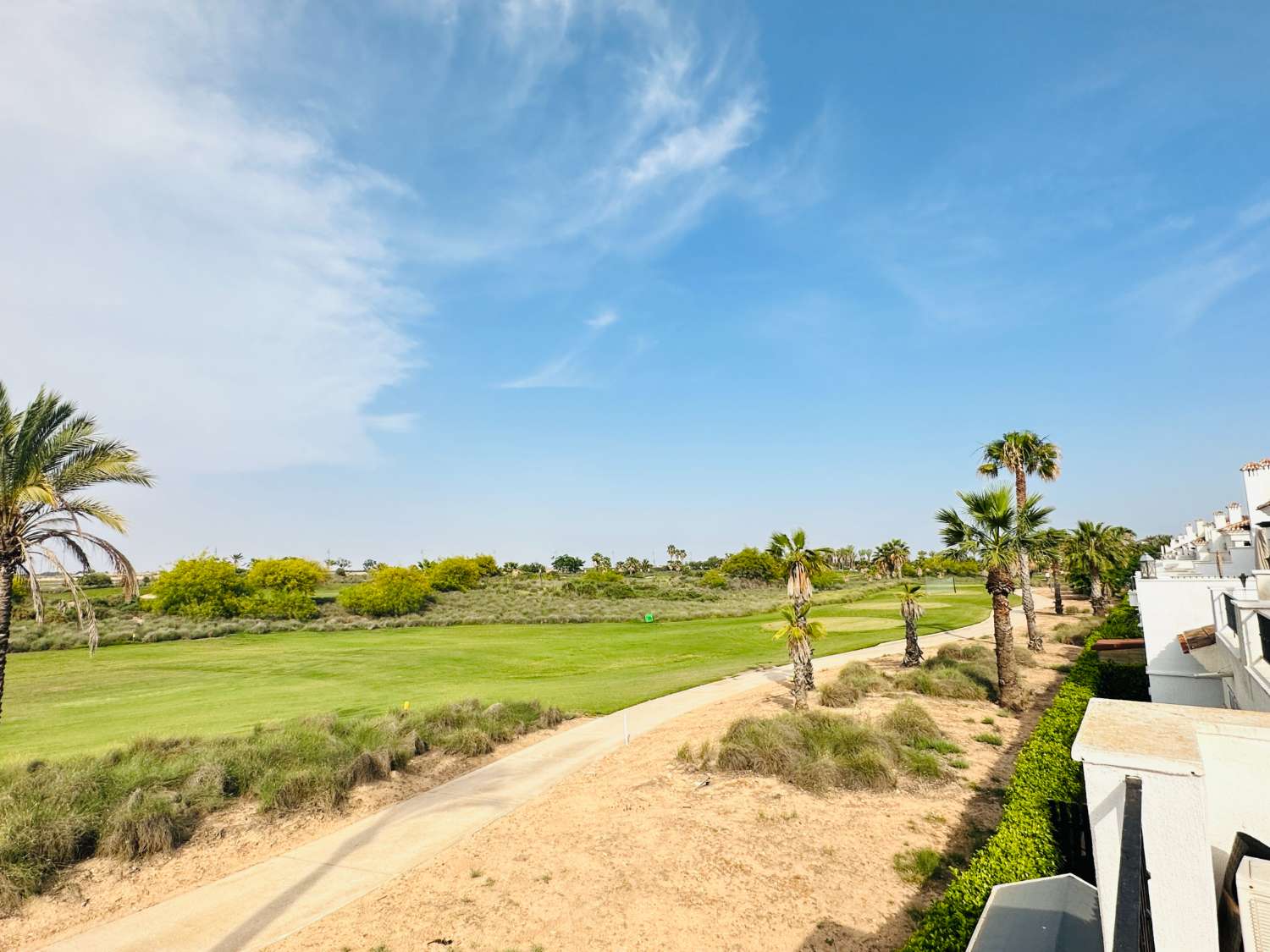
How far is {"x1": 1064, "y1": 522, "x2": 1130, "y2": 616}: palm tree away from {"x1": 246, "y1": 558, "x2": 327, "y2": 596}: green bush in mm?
69714

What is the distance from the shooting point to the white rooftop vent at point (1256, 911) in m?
2.95

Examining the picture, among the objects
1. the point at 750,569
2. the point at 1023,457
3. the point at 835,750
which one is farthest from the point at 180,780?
the point at 750,569

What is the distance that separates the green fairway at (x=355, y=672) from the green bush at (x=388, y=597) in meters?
10.6

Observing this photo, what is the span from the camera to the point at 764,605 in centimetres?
6662

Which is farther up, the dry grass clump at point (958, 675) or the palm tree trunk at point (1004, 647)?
the palm tree trunk at point (1004, 647)

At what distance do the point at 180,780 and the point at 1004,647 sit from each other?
22.6 m

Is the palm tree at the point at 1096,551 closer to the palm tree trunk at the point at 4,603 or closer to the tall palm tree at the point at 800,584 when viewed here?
the tall palm tree at the point at 800,584

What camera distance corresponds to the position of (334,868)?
10938 millimetres

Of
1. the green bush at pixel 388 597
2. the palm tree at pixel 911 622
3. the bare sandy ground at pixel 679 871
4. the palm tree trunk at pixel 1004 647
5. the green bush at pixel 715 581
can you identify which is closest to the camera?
the bare sandy ground at pixel 679 871

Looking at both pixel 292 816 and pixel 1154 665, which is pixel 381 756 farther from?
pixel 1154 665

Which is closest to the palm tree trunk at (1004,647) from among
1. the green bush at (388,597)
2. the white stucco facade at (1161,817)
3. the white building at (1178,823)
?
the white building at (1178,823)

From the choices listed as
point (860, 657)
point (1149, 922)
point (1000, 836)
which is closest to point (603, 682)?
point (860, 657)

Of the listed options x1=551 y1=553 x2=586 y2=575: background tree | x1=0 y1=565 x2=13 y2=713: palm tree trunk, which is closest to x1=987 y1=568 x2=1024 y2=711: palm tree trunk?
x1=0 y1=565 x2=13 y2=713: palm tree trunk

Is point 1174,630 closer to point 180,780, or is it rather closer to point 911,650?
point 911,650
